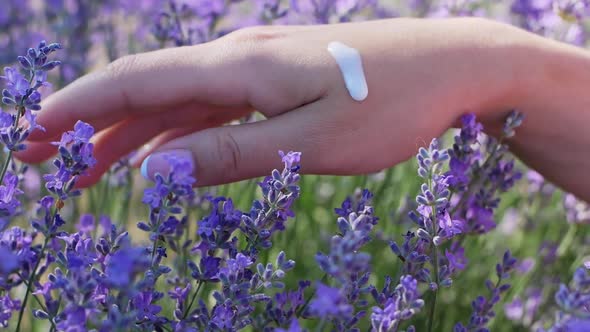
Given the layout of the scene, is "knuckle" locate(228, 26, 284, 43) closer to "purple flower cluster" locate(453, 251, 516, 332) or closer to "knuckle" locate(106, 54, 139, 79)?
"knuckle" locate(106, 54, 139, 79)

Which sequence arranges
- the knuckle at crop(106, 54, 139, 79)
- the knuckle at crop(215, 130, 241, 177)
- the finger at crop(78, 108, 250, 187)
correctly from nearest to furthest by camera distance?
the knuckle at crop(215, 130, 241, 177) → the knuckle at crop(106, 54, 139, 79) → the finger at crop(78, 108, 250, 187)

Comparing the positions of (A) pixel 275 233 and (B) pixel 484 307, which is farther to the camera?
(A) pixel 275 233

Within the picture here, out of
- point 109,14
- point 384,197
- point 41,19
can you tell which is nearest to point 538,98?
point 384,197

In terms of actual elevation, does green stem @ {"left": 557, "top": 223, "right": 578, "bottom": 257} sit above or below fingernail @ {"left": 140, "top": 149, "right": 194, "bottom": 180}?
below

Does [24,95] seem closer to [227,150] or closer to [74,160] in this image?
[74,160]

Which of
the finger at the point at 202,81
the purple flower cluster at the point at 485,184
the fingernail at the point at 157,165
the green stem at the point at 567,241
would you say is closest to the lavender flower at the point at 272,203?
the fingernail at the point at 157,165

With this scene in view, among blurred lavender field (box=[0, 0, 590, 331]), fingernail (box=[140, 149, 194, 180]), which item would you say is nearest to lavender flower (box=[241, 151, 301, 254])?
blurred lavender field (box=[0, 0, 590, 331])

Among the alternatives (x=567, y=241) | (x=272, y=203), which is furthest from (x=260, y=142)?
(x=567, y=241)
